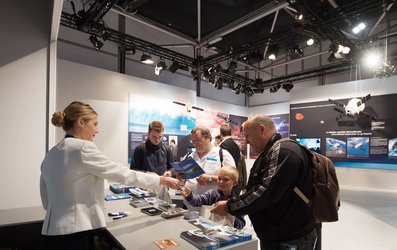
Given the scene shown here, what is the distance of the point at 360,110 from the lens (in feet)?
22.7

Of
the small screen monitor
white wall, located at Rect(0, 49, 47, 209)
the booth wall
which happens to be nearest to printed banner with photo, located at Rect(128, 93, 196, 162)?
white wall, located at Rect(0, 49, 47, 209)

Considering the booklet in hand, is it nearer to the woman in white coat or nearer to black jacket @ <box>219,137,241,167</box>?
the woman in white coat

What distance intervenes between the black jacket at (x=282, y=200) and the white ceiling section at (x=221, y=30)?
362 centimetres

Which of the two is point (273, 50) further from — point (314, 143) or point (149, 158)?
point (149, 158)

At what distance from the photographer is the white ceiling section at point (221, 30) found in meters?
4.52

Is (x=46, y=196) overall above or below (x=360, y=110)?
below

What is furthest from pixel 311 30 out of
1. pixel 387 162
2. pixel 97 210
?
pixel 97 210

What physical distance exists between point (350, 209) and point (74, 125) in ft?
18.6

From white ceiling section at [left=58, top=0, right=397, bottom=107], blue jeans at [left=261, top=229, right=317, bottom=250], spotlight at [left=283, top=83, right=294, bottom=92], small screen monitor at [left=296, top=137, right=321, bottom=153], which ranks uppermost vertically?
white ceiling section at [left=58, top=0, right=397, bottom=107]

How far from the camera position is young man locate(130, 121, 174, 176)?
10.1 ft

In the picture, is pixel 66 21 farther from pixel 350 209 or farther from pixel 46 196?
pixel 350 209

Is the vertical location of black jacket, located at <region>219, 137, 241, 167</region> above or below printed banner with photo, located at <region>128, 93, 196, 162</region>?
below

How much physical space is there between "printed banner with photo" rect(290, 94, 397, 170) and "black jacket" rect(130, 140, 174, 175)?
632 cm

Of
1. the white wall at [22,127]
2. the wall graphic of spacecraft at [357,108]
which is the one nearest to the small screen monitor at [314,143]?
the wall graphic of spacecraft at [357,108]
